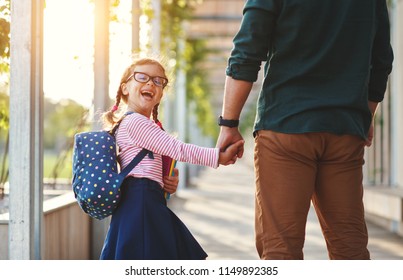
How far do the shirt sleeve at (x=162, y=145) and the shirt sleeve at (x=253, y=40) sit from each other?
1.05ft

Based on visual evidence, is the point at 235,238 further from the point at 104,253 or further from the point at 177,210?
the point at 104,253

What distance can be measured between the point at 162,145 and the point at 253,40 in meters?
0.50

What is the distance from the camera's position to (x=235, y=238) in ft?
19.0

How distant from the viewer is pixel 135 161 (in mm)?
2412

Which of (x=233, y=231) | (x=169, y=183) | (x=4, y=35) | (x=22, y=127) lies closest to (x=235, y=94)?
(x=169, y=183)

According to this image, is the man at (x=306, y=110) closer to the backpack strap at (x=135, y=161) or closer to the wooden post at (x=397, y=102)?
the backpack strap at (x=135, y=161)

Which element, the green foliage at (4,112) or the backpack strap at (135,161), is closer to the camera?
the backpack strap at (135,161)

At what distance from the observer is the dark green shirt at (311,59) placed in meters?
2.15

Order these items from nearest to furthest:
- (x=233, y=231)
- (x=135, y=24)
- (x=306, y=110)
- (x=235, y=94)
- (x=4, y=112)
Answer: (x=306, y=110)
(x=235, y=94)
(x=4, y=112)
(x=135, y=24)
(x=233, y=231)

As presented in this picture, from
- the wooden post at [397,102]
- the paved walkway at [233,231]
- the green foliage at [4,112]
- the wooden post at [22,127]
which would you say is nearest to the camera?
the wooden post at [22,127]

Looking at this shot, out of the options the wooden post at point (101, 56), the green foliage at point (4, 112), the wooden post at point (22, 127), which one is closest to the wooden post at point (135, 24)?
the wooden post at point (101, 56)

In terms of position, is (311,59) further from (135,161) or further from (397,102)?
(397,102)

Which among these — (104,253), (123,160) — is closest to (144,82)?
(123,160)
